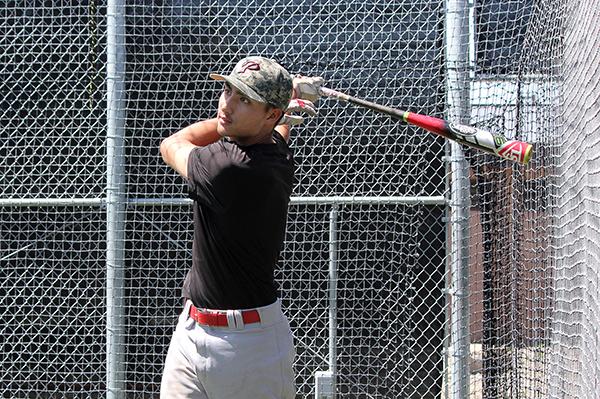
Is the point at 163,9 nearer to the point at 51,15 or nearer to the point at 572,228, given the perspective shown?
the point at 51,15

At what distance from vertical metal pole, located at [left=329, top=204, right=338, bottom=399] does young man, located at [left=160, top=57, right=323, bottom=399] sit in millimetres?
1910

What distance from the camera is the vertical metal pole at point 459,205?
17.1 feet

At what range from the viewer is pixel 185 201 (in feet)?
18.1

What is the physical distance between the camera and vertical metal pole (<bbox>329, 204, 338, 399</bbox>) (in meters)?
5.34

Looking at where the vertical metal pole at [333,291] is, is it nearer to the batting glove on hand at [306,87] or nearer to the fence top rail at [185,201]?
the fence top rail at [185,201]

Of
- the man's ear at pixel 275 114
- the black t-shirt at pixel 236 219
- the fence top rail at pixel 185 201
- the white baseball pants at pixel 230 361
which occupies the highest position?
the man's ear at pixel 275 114

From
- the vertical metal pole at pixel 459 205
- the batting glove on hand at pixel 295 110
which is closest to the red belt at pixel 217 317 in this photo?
the batting glove on hand at pixel 295 110

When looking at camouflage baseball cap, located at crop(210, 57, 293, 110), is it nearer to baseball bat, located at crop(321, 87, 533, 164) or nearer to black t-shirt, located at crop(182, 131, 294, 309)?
black t-shirt, located at crop(182, 131, 294, 309)

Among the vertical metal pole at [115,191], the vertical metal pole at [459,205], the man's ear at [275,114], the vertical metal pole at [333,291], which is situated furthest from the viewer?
the vertical metal pole at [115,191]

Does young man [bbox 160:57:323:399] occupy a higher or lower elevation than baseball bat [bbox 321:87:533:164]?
lower

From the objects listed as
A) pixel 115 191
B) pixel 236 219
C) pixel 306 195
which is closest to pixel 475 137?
pixel 236 219

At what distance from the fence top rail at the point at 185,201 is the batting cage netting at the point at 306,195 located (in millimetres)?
12

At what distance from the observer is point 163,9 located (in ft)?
19.0

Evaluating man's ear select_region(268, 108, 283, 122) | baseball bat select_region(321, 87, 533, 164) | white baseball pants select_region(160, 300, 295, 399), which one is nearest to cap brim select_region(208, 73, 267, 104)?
man's ear select_region(268, 108, 283, 122)
